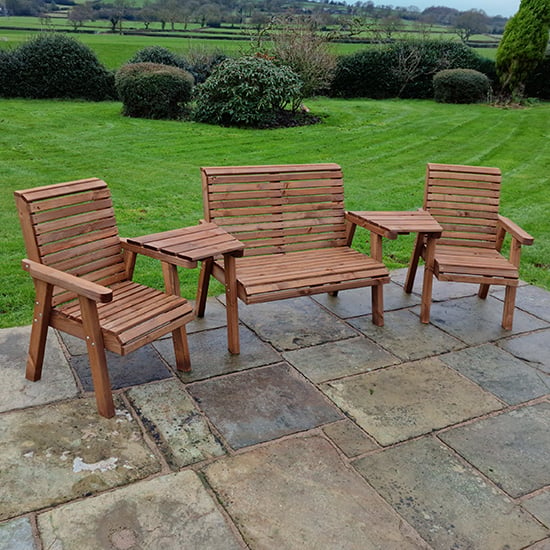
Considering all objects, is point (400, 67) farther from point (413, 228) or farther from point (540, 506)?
point (540, 506)

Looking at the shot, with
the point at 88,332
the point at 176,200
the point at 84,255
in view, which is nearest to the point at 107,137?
the point at 176,200

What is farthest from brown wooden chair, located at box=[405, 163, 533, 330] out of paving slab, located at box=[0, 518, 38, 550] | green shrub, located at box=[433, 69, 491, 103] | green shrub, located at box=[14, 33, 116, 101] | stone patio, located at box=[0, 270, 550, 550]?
green shrub, located at box=[433, 69, 491, 103]

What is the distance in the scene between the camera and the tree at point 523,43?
16.6 metres

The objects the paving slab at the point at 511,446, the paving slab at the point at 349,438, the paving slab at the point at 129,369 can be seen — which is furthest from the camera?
the paving slab at the point at 129,369

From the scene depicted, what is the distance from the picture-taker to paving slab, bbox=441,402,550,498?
2.79 meters

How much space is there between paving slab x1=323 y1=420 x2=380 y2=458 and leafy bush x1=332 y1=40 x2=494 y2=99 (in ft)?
56.7

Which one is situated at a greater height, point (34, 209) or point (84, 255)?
point (34, 209)

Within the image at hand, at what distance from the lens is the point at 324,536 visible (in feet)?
7.87

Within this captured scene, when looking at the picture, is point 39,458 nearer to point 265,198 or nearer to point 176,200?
point 265,198

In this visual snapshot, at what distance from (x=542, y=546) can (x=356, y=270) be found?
2.11 meters

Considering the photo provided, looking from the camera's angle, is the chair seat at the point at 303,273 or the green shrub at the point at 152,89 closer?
the chair seat at the point at 303,273

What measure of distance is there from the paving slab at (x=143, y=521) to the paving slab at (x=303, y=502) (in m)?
0.10

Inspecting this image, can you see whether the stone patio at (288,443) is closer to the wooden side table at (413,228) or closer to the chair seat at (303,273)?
the wooden side table at (413,228)

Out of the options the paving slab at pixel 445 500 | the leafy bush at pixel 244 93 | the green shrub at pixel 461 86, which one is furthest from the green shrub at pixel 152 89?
the paving slab at pixel 445 500
